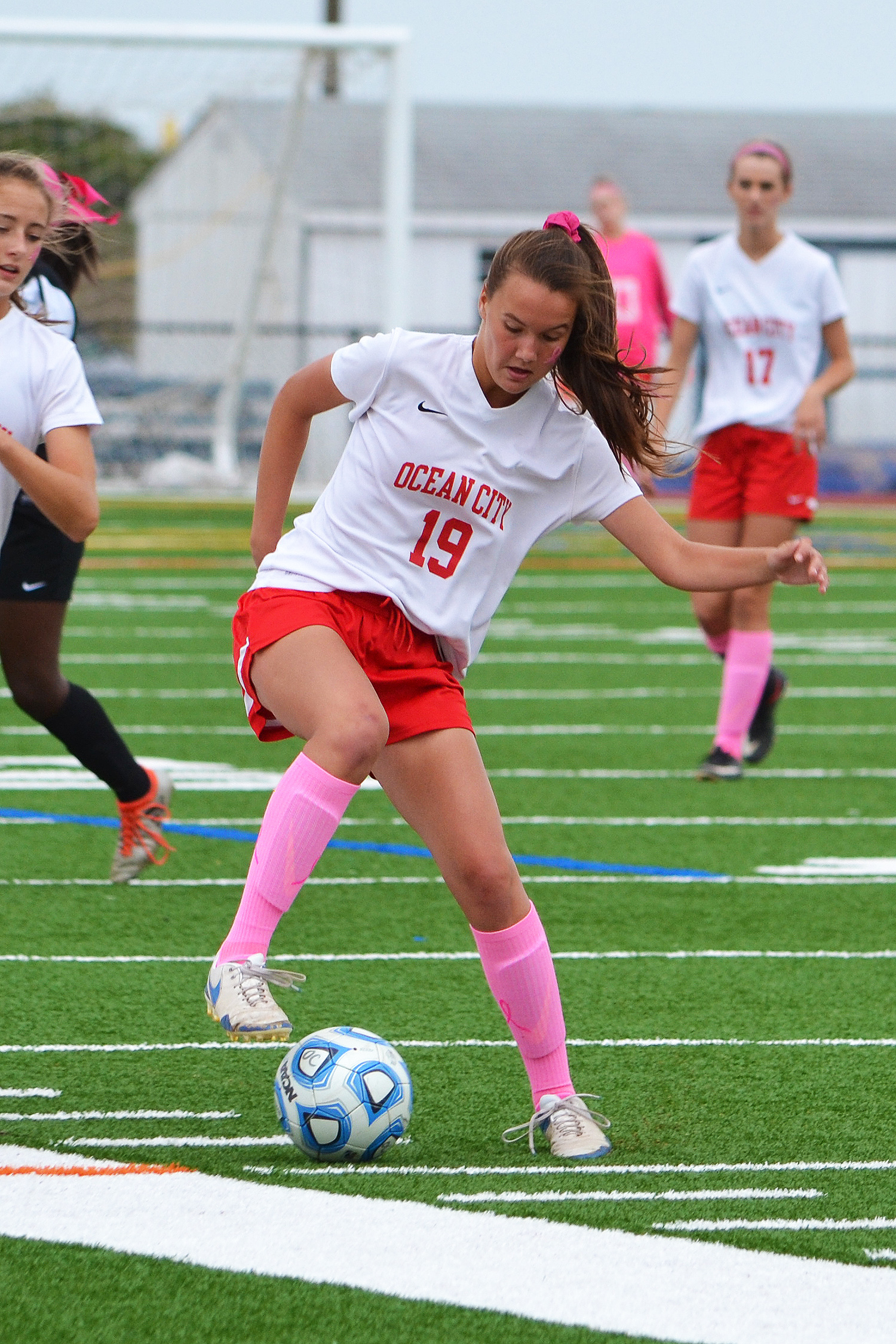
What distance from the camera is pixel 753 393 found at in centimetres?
782

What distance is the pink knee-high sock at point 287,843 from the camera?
11.5 feet

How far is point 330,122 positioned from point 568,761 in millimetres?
15873

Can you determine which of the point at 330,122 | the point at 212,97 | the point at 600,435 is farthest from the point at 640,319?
the point at 330,122

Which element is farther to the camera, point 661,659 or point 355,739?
point 661,659

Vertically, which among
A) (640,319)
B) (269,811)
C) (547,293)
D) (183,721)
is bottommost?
(183,721)

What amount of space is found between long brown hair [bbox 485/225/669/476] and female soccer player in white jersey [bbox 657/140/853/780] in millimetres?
3845

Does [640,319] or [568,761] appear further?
[640,319]

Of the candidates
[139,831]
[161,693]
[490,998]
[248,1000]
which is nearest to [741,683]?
[139,831]

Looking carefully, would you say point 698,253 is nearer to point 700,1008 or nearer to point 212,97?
point 700,1008

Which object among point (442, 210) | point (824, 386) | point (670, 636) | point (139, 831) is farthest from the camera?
point (442, 210)

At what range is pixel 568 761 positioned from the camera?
8156 millimetres

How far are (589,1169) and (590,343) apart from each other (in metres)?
1.56

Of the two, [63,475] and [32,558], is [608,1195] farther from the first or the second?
[32,558]

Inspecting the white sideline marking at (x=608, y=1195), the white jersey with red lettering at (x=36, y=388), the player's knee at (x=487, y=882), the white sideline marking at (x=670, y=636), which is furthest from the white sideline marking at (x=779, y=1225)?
the white sideline marking at (x=670, y=636)
